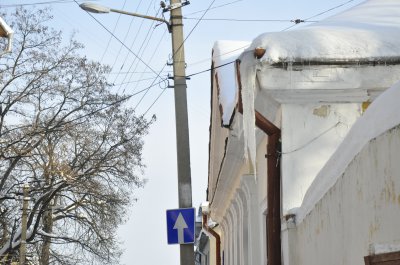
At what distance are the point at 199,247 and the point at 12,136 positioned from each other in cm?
1076

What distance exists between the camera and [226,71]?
11.6 meters

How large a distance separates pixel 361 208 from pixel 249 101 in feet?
10.6

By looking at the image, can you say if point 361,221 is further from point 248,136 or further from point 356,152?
point 248,136

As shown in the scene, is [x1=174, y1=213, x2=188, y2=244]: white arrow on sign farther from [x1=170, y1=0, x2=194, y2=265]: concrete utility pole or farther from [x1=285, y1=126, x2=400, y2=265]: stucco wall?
[x1=285, y1=126, x2=400, y2=265]: stucco wall

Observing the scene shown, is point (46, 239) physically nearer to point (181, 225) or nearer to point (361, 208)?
point (181, 225)

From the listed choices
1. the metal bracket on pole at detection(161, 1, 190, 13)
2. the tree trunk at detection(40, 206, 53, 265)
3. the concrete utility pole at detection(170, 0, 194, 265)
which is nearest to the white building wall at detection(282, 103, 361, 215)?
the concrete utility pole at detection(170, 0, 194, 265)

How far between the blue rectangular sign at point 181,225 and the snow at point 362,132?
4.41m

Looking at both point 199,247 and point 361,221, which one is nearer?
point 361,221

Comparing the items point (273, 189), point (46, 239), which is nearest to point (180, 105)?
point (273, 189)

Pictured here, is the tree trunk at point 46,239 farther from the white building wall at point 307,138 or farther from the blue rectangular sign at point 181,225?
the white building wall at point 307,138

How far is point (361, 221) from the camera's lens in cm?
420

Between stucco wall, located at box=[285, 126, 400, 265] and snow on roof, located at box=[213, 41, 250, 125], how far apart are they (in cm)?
362

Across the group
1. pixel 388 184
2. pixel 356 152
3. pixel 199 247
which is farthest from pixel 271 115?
pixel 199 247

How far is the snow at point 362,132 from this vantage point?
364 centimetres
